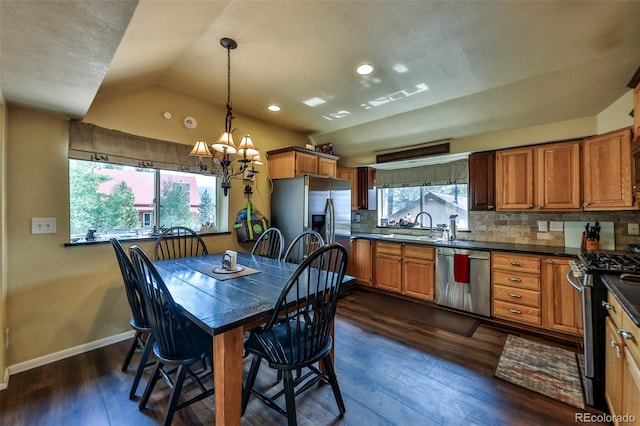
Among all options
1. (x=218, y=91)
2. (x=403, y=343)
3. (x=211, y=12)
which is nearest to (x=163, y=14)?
(x=211, y=12)

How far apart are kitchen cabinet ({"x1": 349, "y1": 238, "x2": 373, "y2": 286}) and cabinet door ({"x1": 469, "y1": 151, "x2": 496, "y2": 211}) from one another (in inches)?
63.1

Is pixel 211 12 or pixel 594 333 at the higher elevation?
pixel 211 12

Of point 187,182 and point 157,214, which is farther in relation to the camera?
point 187,182

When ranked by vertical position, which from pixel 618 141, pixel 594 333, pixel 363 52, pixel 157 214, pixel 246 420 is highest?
pixel 363 52

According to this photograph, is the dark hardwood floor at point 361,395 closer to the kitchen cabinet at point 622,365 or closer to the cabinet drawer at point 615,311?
the kitchen cabinet at point 622,365

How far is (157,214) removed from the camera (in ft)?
9.72

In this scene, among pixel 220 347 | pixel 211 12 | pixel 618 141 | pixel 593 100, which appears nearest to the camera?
pixel 220 347

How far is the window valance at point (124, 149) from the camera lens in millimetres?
2363

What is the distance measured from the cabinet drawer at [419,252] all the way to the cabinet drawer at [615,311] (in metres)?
1.89

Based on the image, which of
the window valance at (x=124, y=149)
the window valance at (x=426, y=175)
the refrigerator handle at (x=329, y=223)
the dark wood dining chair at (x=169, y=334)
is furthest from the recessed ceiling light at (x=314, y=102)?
the dark wood dining chair at (x=169, y=334)

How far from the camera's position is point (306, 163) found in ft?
12.6

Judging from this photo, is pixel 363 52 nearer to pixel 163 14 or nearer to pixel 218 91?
pixel 163 14

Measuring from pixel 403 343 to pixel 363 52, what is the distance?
8.90 feet

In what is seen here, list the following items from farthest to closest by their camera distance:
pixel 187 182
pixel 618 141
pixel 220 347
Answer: pixel 187 182
pixel 618 141
pixel 220 347
